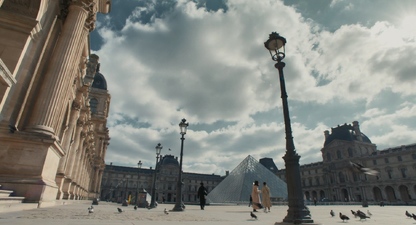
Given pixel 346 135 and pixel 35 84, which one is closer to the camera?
pixel 35 84

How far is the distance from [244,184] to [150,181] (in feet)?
209

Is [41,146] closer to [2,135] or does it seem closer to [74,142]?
[2,135]

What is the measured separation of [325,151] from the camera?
246 feet

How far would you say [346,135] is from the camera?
228 feet

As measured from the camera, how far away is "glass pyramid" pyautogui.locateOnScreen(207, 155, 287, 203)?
34906mm

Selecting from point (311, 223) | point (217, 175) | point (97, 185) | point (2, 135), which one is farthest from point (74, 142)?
point (217, 175)

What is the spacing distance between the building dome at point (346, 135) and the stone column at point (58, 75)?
76487mm

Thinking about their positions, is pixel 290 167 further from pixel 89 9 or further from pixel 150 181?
pixel 150 181

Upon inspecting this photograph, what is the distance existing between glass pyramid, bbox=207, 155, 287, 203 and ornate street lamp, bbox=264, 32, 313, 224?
3040cm

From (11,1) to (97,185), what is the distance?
4209 cm

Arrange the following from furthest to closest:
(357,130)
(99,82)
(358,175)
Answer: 1. (357,130)
2. (358,175)
3. (99,82)

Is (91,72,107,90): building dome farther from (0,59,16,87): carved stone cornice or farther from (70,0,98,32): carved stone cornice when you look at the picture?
(0,59,16,87): carved stone cornice

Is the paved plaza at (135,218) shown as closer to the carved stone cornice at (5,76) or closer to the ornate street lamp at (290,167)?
the ornate street lamp at (290,167)

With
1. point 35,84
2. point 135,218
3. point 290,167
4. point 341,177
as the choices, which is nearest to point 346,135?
point 341,177
